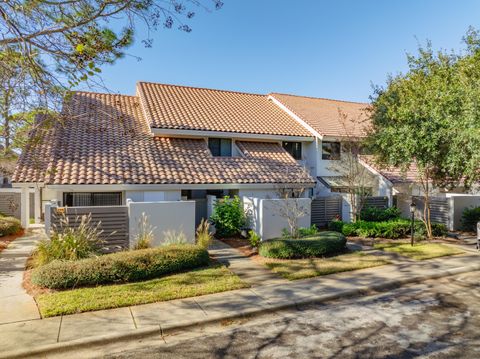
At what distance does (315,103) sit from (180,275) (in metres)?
20.0

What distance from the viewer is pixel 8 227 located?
1485 centimetres

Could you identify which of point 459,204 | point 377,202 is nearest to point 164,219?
point 377,202

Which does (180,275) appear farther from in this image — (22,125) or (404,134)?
(404,134)

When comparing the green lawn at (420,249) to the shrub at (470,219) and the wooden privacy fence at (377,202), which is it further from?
the shrub at (470,219)

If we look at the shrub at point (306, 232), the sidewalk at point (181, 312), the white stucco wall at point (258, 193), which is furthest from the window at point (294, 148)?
the sidewalk at point (181, 312)

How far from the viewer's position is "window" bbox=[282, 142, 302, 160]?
65.7 feet

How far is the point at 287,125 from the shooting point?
67.4ft

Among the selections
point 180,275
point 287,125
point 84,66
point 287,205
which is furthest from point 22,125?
point 287,125

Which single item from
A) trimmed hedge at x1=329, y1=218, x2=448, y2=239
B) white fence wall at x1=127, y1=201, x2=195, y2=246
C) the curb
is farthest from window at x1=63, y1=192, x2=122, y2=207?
trimmed hedge at x1=329, y1=218, x2=448, y2=239

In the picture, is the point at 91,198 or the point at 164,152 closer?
the point at 91,198

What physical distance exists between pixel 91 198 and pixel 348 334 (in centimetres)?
1164

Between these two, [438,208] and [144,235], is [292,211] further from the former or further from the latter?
[438,208]

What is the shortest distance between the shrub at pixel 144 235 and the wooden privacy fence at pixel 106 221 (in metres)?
0.49

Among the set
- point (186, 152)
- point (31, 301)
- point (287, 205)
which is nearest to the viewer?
point (31, 301)
